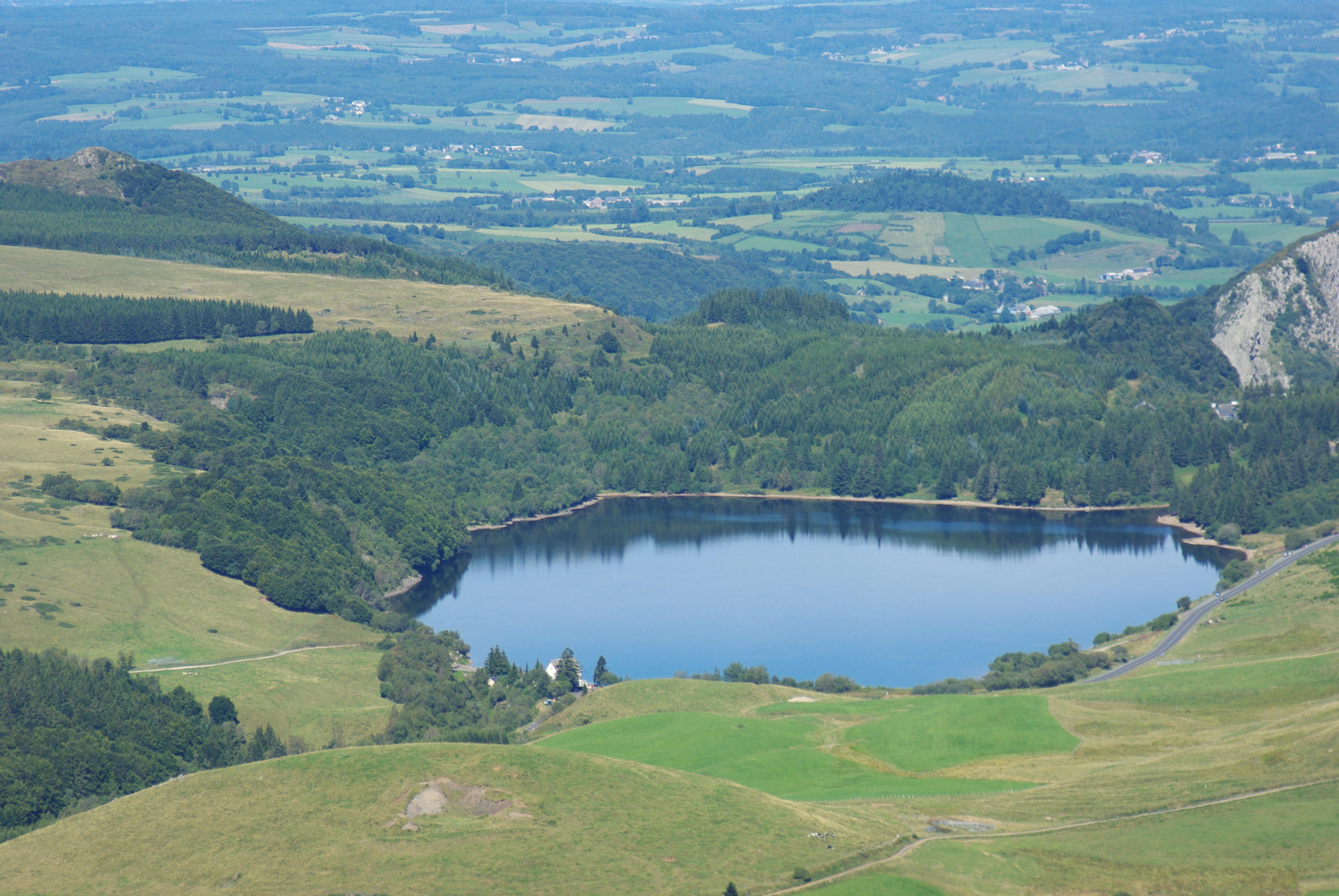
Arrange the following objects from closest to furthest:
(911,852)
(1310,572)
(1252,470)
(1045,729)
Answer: (911,852) < (1045,729) < (1310,572) < (1252,470)

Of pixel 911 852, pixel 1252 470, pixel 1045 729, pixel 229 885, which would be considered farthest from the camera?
pixel 1252 470

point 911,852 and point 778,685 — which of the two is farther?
point 778,685

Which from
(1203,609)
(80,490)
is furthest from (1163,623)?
(80,490)

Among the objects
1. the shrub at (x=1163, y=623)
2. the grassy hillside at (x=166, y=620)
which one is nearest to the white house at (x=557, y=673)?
the grassy hillside at (x=166, y=620)

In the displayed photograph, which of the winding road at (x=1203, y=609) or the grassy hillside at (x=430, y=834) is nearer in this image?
the grassy hillside at (x=430, y=834)

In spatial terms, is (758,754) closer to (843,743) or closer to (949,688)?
(843,743)

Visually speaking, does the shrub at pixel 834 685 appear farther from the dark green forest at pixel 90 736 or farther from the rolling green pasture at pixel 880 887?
the rolling green pasture at pixel 880 887

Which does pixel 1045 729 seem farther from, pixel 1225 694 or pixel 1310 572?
pixel 1310 572

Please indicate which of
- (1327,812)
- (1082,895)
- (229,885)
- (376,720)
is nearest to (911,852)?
(1082,895)
